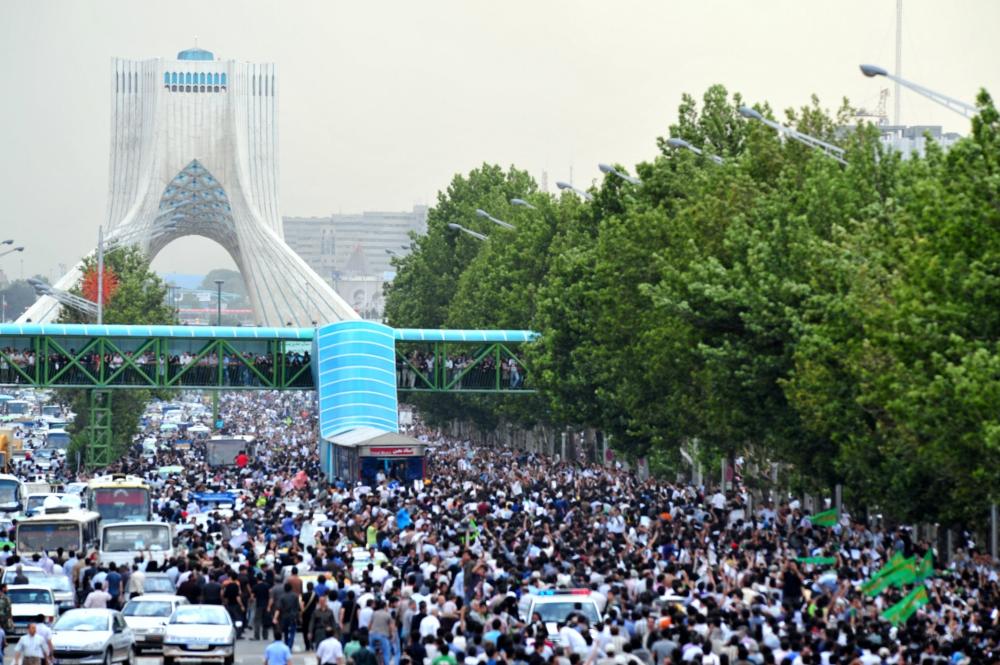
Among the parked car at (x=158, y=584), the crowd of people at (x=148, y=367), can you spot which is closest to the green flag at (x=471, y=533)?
the parked car at (x=158, y=584)

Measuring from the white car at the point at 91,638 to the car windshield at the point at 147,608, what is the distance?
7.93ft

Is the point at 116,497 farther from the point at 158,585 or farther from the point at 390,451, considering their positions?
the point at 158,585

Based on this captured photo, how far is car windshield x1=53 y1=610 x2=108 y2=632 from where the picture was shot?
3067 cm

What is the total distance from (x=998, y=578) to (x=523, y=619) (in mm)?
8165

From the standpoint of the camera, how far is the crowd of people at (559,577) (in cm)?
2638

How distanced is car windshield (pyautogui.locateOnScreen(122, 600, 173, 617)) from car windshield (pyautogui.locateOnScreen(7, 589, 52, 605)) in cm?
128

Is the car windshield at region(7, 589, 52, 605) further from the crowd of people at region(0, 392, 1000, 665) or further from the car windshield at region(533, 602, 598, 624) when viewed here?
the car windshield at region(533, 602, 598, 624)

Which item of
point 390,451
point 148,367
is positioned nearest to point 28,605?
point 390,451

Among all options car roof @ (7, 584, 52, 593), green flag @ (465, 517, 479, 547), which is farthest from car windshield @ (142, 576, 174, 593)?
green flag @ (465, 517, 479, 547)

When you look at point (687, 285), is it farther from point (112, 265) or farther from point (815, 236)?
point (112, 265)

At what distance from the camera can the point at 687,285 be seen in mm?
48062

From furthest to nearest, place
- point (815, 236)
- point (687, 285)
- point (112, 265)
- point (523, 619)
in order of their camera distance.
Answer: point (112, 265)
point (687, 285)
point (815, 236)
point (523, 619)

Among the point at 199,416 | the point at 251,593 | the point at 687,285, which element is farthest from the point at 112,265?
the point at 251,593

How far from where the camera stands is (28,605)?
33875 mm
